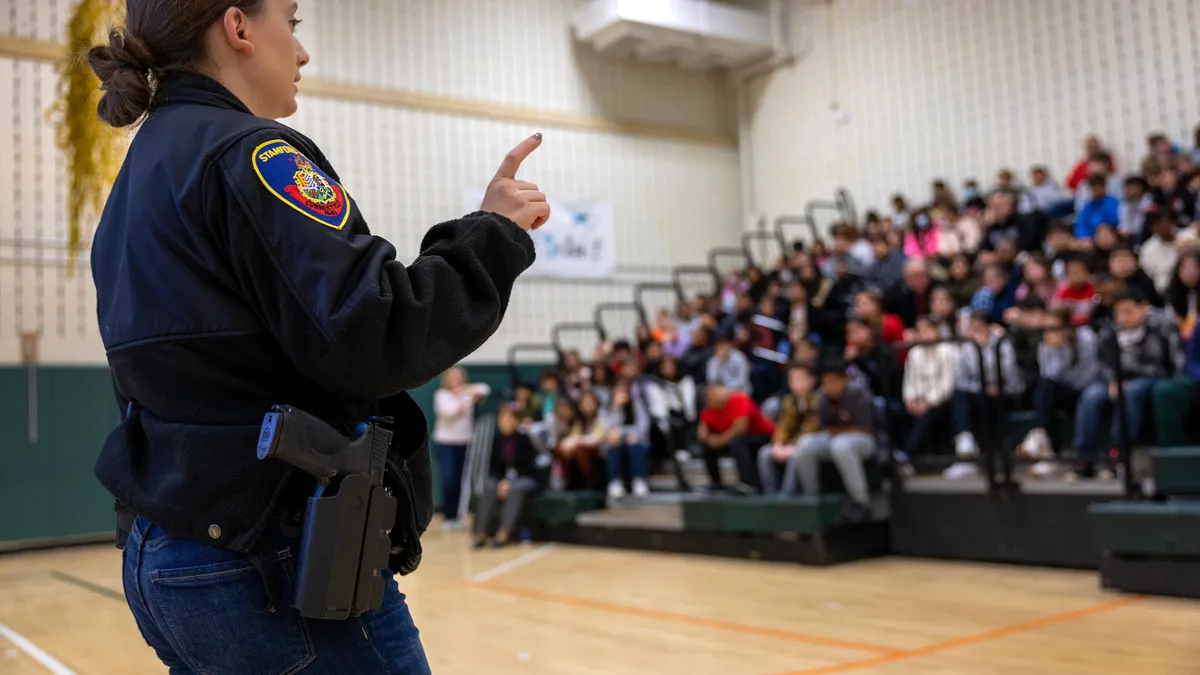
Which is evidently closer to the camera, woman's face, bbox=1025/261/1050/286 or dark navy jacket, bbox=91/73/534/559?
dark navy jacket, bbox=91/73/534/559

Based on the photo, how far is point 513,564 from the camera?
7312 mm

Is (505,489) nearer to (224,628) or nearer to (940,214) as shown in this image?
(940,214)

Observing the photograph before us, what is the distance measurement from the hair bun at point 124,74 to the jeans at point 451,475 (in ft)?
30.4

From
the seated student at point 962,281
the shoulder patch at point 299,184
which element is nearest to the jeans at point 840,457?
the seated student at point 962,281

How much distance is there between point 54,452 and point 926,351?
25.6 ft

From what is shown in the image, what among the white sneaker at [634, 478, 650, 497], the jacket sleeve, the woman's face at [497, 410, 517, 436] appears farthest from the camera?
the woman's face at [497, 410, 517, 436]

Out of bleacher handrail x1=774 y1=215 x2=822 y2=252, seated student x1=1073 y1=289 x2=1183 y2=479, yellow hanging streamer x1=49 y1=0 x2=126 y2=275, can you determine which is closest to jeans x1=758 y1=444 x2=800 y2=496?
seated student x1=1073 y1=289 x2=1183 y2=479

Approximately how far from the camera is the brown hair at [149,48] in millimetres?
1136

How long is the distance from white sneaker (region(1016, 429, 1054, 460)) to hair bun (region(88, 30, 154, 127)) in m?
5.60

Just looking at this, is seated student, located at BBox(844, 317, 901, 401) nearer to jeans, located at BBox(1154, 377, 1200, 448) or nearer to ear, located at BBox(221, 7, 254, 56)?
jeans, located at BBox(1154, 377, 1200, 448)

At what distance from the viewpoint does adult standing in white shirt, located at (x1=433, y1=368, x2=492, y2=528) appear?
33.9ft

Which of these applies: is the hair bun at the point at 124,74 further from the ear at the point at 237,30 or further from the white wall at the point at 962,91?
the white wall at the point at 962,91

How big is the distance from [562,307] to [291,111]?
38.3ft

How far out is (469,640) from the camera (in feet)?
14.7
